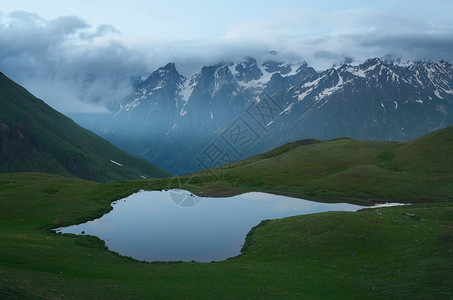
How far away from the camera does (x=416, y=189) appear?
96625mm

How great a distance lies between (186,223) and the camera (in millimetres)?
72688

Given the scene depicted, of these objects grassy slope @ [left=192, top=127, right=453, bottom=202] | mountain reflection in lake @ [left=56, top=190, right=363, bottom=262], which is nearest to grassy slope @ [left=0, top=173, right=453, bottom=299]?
mountain reflection in lake @ [left=56, top=190, right=363, bottom=262]

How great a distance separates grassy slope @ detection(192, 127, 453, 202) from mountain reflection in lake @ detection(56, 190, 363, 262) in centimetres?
1585

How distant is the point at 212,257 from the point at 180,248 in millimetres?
6780

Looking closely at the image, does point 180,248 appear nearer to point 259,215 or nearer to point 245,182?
point 259,215

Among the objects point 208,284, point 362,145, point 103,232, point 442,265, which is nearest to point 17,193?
point 103,232

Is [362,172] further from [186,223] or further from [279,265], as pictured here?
[279,265]

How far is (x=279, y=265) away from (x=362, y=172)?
81736mm

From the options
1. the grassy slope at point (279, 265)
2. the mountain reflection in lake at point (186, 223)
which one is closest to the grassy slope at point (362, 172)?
the mountain reflection in lake at point (186, 223)

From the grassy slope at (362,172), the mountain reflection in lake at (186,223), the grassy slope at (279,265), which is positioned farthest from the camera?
the grassy slope at (362,172)

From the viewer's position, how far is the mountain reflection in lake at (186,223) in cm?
5522

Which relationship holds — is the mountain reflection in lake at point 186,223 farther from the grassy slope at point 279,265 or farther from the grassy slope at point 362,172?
the grassy slope at point 362,172

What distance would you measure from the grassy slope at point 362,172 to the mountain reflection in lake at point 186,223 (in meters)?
15.9

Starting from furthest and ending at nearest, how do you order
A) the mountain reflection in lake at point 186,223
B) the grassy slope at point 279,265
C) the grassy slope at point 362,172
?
the grassy slope at point 362,172, the mountain reflection in lake at point 186,223, the grassy slope at point 279,265
